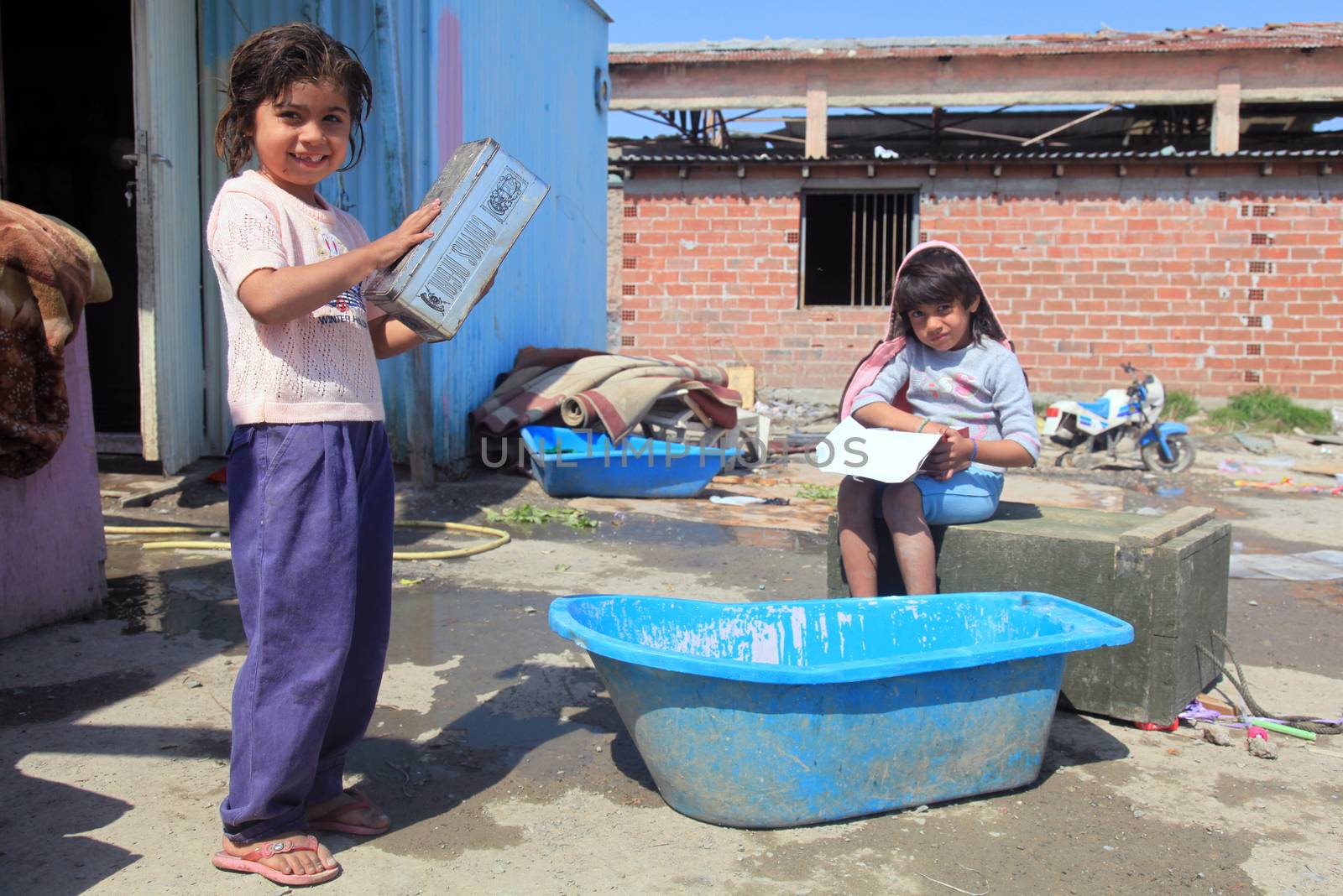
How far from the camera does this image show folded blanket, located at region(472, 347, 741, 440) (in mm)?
6719

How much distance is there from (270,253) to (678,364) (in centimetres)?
605

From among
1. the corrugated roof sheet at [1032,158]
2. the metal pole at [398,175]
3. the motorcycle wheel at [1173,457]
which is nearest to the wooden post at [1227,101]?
the corrugated roof sheet at [1032,158]

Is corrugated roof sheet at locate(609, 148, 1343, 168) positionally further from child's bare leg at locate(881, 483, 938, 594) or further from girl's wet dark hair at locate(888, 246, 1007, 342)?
child's bare leg at locate(881, 483, 938, 594)

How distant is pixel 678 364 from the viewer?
8.03 metres

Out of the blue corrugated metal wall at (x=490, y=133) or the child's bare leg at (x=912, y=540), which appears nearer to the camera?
the child's bare leg at (x=912, y=540)

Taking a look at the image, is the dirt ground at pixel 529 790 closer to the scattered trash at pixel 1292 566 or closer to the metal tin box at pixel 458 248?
the scattered trash at pixel 1292 566

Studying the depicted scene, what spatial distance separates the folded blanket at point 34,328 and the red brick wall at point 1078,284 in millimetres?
10477

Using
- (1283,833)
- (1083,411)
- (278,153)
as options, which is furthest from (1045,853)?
(1083,411)

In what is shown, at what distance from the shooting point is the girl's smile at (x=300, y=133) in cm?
210

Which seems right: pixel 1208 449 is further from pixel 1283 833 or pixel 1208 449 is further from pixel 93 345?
pixel 93 345

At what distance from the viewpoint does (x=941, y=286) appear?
332 centimetres

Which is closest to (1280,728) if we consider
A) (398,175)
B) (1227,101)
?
(398,175)

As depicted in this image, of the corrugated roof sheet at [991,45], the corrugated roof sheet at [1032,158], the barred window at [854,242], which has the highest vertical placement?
the corrugated roof sheet at [991,45]

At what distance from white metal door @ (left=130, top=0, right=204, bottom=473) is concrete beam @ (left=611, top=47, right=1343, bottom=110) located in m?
10.1
